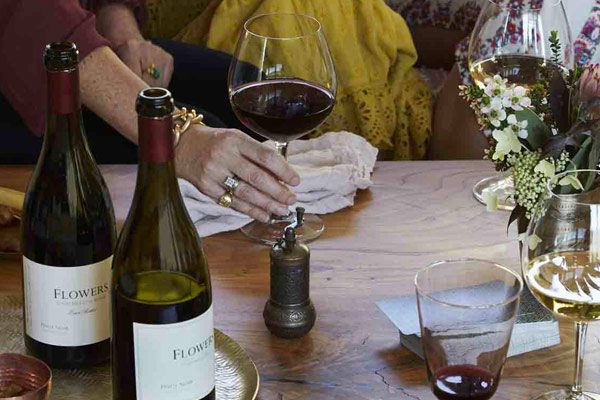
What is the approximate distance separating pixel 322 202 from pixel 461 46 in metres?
0.94

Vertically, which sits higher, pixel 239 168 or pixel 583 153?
pixel 583 153

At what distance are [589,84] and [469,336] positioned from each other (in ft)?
1.08

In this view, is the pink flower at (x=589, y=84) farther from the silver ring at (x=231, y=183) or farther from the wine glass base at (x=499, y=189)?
the silver ring at (x=231, y=183)

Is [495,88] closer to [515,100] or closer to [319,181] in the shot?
[515,100]

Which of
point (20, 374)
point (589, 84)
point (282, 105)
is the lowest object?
point (20, 374)

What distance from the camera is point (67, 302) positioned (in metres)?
1.08

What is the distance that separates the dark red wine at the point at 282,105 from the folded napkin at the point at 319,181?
0.13m

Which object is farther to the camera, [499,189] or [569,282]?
[499,189]

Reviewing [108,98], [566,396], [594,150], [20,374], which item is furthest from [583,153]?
[108,98]

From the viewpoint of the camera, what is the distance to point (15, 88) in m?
1.79

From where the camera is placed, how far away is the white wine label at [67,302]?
3.54 feet

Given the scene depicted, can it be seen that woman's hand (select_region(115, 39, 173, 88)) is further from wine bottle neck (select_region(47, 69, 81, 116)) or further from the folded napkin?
wine bottle neck (select_region(47, 69, 81, 116))

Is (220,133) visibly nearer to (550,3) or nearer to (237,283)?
(237,283)

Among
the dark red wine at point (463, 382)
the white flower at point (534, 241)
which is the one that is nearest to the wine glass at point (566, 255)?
the white flower at point (534, 241)
